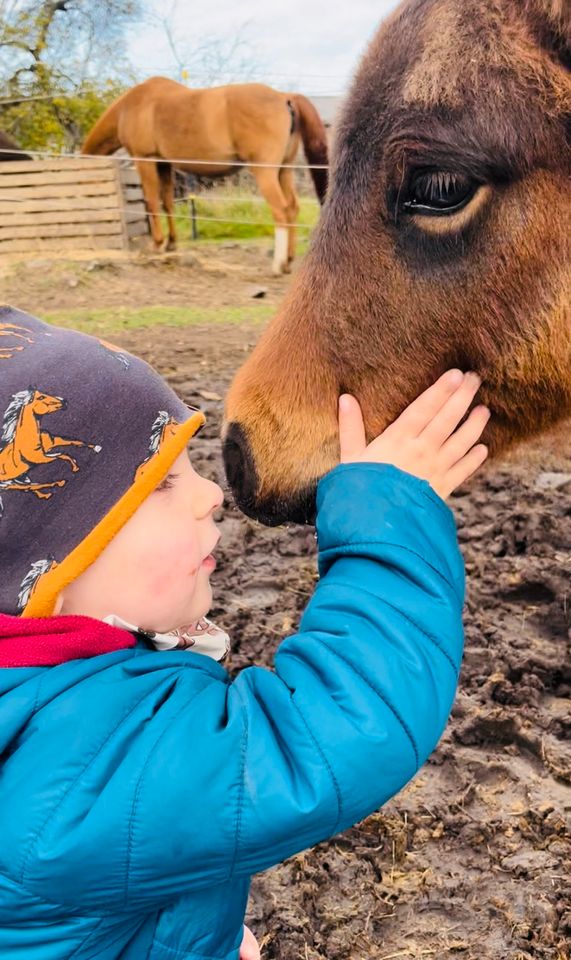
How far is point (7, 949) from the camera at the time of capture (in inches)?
46.4

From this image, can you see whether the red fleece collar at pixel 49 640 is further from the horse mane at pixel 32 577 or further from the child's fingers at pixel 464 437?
the child's fingers at pixel 464 437

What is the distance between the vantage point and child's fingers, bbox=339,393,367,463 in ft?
5.15

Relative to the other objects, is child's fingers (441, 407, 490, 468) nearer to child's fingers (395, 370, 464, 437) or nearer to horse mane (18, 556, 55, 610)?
child's fingers (395, 370, 464, 437)

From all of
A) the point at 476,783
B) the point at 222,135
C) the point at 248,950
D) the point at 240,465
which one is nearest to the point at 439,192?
the point at 240,465

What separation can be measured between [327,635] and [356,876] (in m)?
1.26

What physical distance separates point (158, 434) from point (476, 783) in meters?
1.69

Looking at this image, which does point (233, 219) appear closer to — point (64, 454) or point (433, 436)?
point (433, 436)

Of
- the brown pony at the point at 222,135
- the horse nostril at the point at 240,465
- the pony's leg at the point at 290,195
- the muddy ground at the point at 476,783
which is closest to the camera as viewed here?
the horse nostril at the point at 240,465

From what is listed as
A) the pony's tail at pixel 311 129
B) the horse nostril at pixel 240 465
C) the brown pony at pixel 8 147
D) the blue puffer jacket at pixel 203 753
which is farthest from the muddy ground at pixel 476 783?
the brown pony at pixel 8 147

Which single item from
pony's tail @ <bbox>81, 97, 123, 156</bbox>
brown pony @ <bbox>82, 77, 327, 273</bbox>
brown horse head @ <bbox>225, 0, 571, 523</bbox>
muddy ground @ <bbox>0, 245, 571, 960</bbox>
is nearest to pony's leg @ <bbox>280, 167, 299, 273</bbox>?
brown pony @ <bbox>82, 77, 327, 273</bbox>

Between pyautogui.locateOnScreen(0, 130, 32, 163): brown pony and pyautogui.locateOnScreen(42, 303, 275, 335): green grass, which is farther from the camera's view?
pyautogui.locateOnScreen(0, 130, 32, 163): brown pony

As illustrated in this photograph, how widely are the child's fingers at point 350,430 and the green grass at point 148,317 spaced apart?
22.4 feet

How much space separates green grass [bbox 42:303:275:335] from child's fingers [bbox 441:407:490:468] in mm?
6957

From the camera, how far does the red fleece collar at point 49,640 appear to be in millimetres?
1213
